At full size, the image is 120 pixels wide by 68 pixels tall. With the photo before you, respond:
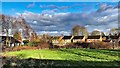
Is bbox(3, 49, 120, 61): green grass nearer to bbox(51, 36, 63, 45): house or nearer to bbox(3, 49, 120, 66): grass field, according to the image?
bbox(3, 49, 120, 66): grass field

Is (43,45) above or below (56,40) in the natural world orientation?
below

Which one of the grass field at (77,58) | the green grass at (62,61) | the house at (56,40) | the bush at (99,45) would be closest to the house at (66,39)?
the house at (56,40)

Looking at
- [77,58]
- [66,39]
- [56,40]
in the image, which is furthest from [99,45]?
[77,58]

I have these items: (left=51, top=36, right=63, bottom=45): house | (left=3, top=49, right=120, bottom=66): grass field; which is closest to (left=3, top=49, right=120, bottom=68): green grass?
(left=3, top=49, right=120, bottom=66): grass field

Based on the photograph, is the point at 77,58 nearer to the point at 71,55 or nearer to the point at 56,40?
the point at 71,55

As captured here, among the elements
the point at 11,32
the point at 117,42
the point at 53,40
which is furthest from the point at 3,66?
the point at 117,42

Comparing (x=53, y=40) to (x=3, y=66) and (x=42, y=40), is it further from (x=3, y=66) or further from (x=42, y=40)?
(x=3, y=66)

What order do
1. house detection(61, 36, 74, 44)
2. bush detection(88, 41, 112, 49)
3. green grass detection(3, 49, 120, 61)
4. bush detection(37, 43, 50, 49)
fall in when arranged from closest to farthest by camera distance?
1. green grass detection(3, 49, 120, 61)
2. bush detection(37, 43, 50, 49)
3. bush detection(88, 41, 112, 49)
4. house detection(61, 36, 74, 44)

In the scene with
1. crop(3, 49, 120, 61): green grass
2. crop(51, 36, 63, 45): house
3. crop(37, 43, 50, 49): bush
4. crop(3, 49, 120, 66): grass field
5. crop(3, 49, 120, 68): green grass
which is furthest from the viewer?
crop(51, 36, 63, 45): house

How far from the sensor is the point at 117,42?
58.6ft

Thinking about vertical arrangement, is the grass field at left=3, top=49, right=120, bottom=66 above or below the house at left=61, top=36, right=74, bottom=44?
below

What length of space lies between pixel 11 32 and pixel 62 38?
4.58 m

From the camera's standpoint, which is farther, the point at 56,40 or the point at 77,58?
the point at 56,40

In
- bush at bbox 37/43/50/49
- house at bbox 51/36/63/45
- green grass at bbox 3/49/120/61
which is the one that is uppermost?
house at bbox 51/36/63/45
